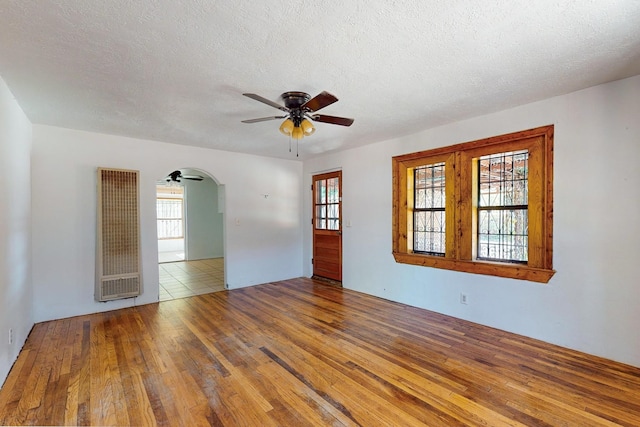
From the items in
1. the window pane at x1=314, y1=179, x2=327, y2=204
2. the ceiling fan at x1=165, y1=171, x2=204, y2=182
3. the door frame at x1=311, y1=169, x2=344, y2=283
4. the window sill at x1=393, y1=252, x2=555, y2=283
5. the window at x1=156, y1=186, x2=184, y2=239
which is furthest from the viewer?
the window at x1=156, y1=186, x2=184, y2=239

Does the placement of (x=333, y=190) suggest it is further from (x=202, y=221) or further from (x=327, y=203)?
(x=202, y=221)

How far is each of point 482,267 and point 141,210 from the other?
4.73 m

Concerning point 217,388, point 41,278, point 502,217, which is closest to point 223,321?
point 217,388

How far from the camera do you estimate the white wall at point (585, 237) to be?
255cm

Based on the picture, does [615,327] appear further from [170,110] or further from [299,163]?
[299,163]

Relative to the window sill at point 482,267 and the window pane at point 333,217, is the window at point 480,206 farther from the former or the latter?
the window pane at point 333,217

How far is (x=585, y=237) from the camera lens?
2766 mm

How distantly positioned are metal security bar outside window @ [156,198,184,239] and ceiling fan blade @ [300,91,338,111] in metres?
9.59

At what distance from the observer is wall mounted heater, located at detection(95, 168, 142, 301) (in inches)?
155

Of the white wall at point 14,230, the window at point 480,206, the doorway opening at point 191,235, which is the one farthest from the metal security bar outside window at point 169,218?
the window at point 480,206

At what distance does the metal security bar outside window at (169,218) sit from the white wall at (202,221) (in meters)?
2.34

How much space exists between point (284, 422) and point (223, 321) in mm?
2040

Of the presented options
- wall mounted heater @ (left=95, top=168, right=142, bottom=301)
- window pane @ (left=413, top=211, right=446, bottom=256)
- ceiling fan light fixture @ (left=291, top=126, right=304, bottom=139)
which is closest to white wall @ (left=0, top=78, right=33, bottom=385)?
wall mounted heater @ (left=95, top=168, right=142, bottom=301)

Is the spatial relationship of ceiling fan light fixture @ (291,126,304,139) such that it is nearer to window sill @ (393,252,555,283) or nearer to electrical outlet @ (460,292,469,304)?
window sill @ (393,252,555,283)
